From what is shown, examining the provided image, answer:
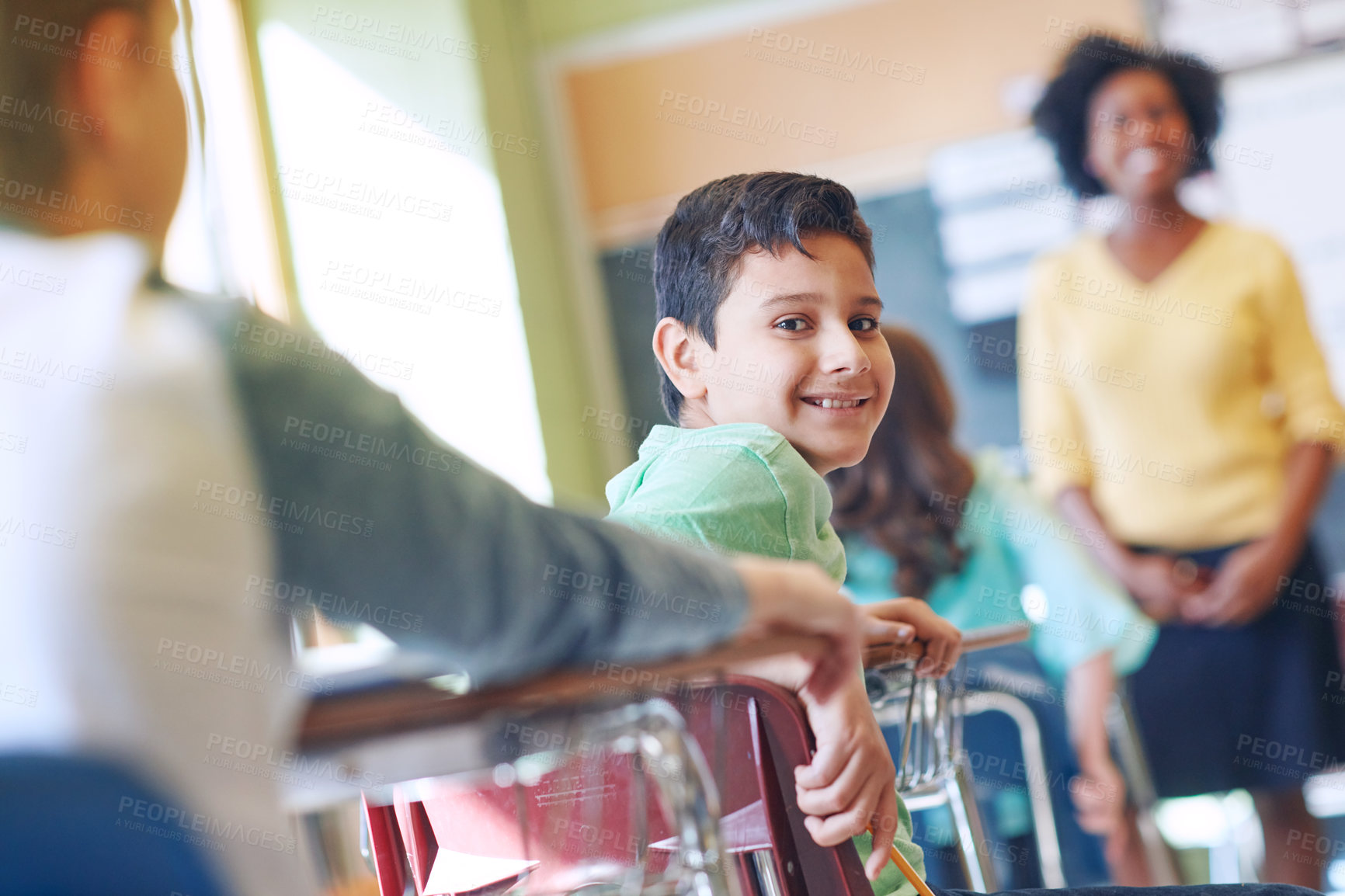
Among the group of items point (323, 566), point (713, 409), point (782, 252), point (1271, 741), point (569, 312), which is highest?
point (569, 312)

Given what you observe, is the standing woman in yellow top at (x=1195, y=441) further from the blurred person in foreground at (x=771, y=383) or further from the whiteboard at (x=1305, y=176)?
the blurred person in foreground at (x=771, y=383)

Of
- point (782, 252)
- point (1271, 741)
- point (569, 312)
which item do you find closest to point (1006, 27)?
point (569, 312)

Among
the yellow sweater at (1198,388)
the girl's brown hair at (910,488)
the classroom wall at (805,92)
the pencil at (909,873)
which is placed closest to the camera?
the pencil at (909,873)

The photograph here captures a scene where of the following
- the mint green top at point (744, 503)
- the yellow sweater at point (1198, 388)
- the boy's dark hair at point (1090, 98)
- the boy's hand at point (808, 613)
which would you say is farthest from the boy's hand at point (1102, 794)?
the boy's hand at point (808, 613)

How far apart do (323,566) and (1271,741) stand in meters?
2.50

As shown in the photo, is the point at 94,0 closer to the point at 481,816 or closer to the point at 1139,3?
the point at 481,816

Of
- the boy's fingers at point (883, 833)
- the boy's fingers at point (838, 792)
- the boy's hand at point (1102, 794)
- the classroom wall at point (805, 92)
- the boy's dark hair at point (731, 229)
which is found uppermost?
the classroom wall at point (805, 92)

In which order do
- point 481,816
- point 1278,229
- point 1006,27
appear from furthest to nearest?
1. point 1006,27
2. point 1278,229
3. point 481,816

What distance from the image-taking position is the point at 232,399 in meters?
0.48

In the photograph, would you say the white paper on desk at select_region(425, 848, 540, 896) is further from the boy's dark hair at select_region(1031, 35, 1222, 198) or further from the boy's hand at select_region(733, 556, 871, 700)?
the boy's dark hair at select_region(1031, 35, 1222, 198)

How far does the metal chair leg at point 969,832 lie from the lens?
1.40 metres

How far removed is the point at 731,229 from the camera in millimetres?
1176

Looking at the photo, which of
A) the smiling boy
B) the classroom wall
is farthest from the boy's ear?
the classroom wall

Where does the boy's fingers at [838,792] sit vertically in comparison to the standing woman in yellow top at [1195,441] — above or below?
below
